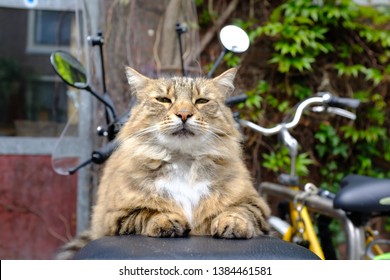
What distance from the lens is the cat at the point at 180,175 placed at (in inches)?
51.4

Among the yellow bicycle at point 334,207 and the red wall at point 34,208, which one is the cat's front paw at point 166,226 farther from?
the red wall at point 34,208

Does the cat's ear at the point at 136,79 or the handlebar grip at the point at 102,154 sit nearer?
the cat's ear at the point at 136,79

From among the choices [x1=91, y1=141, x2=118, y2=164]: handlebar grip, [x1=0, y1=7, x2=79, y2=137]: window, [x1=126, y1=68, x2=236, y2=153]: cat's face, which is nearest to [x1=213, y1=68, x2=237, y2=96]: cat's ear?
[x1=126, y1=68, x2=236, y2=153]: cat's face

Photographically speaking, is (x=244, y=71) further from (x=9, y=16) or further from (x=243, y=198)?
(x=243, y=198)

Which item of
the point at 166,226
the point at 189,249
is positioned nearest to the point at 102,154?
the point at 166,226

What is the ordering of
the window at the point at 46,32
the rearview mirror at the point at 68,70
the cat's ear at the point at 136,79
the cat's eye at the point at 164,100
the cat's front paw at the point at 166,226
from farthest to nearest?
1. the window at the point at 46,32
2. the rearview mirror at the point at 68,70
3. the cat's ear at the point at 136,79
4. the cat's eye at the point at 164,100
5. the cat's front paw at the point at 166,226

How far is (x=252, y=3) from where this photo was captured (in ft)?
11.7

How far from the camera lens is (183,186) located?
1.38 meters

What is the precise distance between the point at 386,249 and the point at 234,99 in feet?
7.10

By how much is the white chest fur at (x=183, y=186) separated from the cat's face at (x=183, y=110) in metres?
0.07

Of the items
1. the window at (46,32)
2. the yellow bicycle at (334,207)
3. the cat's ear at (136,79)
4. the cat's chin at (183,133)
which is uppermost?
the window at (46,32)

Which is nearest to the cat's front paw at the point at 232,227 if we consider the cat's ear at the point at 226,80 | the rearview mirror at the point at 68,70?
the cat's ear at the point at 226,80

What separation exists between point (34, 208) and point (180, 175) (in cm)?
177

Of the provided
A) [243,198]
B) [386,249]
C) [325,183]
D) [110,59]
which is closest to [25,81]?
[110,59]
